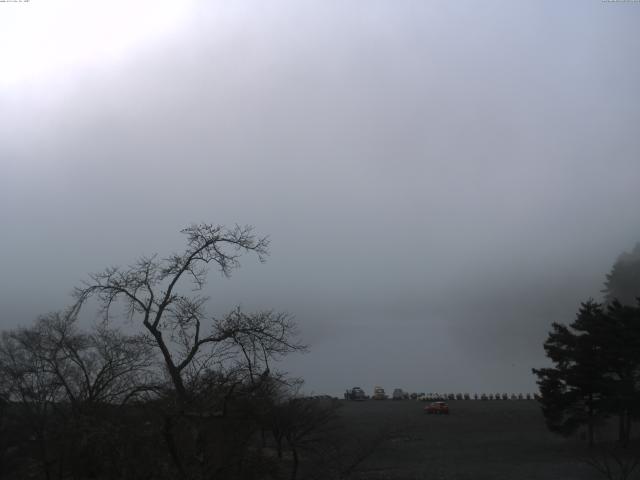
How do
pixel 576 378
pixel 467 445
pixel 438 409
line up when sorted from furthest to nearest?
pixel 438 409 → pixel 467 445 → pixel 576 378

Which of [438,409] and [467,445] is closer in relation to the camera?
[467,445]

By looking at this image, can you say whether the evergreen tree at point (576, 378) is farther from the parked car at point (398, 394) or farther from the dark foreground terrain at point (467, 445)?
the parked car at point (398, 394)

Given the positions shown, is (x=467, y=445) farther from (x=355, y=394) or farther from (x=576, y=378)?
(x=355, y=394)

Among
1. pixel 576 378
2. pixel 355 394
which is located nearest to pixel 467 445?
pixel 576 378

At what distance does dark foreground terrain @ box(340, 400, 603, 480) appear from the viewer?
160ft

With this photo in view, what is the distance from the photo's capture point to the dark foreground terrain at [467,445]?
48625mm

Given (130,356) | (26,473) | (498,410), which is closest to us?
(130,356)

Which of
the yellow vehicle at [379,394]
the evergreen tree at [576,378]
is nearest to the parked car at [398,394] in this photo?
the yellow vehicle at [379,394]

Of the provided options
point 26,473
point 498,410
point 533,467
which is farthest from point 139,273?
point 498,410

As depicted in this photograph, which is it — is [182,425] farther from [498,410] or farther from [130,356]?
[498,410]

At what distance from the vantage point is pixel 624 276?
13762 centimetres

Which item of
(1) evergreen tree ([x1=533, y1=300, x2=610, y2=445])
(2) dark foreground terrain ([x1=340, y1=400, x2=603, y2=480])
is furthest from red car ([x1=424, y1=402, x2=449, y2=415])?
(1) evergreen tree ([x1=533, y1=300, x2=610, y2=445])

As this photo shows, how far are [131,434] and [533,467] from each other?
45.4 metres

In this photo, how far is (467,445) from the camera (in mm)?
Result: 67000
